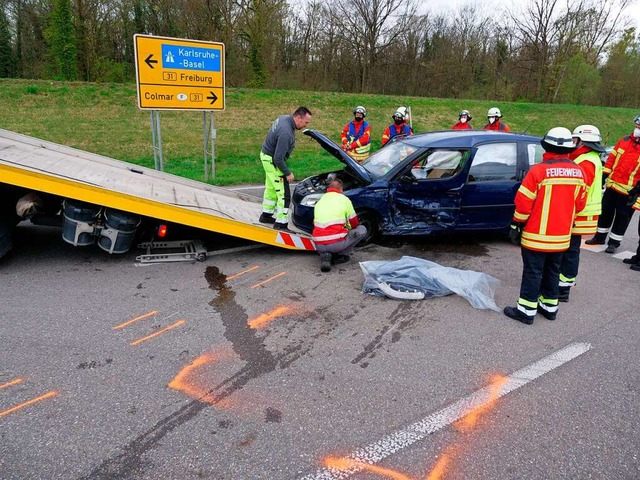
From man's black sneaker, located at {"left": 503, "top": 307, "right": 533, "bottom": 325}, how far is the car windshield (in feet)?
8.15

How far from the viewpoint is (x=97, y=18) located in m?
28.9

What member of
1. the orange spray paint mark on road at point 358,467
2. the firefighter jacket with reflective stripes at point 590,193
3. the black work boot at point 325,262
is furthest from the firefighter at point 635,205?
the orange spray paint mark on road at point 358,467

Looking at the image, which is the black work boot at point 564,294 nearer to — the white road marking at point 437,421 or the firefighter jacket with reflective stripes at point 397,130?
the white road marking at point 437,421

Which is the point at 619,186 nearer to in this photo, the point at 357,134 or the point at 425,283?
the point at 425,283

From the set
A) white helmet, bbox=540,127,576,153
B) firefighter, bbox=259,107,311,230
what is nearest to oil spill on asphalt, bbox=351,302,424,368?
white helmet, bbox=540,127,576,153

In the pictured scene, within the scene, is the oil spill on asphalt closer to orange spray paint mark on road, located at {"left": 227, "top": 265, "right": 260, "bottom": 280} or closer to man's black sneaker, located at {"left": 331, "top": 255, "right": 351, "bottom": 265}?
man's black sneaker, located at {"left": 331, "top": 255, "right": 351, "bottom": 265}

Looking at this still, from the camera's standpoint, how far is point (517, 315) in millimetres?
4090

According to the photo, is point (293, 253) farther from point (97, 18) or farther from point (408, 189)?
point (97, 18)

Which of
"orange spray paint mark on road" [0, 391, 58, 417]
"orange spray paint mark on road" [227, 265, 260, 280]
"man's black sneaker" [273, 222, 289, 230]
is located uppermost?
"man's black sneaker" [273, 222, 289, 230]

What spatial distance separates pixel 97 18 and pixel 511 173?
31.9 metres

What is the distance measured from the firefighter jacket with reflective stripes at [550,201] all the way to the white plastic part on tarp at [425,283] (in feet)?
2.45

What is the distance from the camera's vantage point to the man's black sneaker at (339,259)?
536 cm

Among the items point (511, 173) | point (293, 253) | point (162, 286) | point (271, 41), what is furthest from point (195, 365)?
point (271, 41)

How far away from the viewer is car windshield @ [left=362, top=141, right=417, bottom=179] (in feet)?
19.5
